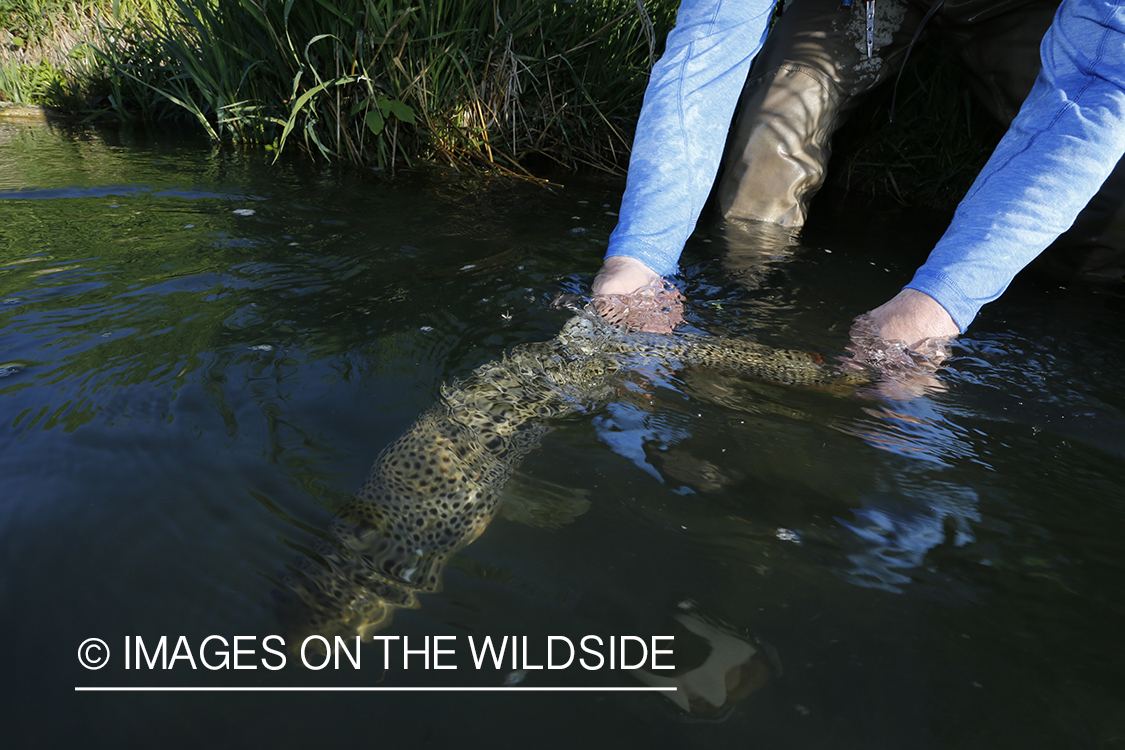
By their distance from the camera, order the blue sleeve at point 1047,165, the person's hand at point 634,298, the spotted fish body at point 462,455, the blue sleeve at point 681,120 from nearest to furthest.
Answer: the spotted fish body at point 462,455
the blue sleeve at point 1047,165
the person's hand at point 634,298
the blue sleeve at point 681,120

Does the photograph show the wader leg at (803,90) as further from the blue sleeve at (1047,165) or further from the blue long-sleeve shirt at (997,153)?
the blue sleeve at (1047,165)

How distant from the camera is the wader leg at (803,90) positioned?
265 centimetres

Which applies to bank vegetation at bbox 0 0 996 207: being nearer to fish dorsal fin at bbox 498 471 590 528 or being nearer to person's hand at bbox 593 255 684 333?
person's hand at bbox 593 255 684 333

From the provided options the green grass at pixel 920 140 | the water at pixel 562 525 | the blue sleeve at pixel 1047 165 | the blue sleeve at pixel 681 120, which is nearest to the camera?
the water at pixel 562 525

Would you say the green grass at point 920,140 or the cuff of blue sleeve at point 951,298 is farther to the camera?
the green grass at point 920,140

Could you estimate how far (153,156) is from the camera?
3.78 m

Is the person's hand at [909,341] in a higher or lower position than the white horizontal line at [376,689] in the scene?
higher

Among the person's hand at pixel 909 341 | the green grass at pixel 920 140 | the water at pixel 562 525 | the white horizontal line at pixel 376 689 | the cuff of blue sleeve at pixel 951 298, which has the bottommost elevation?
the white horizontal line at pixel 376 689

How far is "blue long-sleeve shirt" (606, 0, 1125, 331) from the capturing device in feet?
5.27

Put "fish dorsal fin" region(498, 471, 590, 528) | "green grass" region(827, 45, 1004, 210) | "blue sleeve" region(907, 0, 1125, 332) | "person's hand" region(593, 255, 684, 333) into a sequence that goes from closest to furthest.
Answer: "fish dorsal fin" region(498, 471, 590, 528) < "blue sleeve" region(907, 0, 1125, 332) < "person's hand" region(593, 255, 684, 333) < "green grass" region(827, 45, 1004, 210)

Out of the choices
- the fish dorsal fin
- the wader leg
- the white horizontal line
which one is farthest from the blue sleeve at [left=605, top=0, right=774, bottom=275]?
the white horizontal line

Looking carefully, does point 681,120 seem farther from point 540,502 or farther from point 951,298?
point 540,502

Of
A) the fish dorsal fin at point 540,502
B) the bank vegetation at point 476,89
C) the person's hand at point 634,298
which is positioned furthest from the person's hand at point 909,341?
the bank vegetation at point 476,89

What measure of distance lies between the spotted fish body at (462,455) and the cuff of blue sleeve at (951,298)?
0.33 metres
